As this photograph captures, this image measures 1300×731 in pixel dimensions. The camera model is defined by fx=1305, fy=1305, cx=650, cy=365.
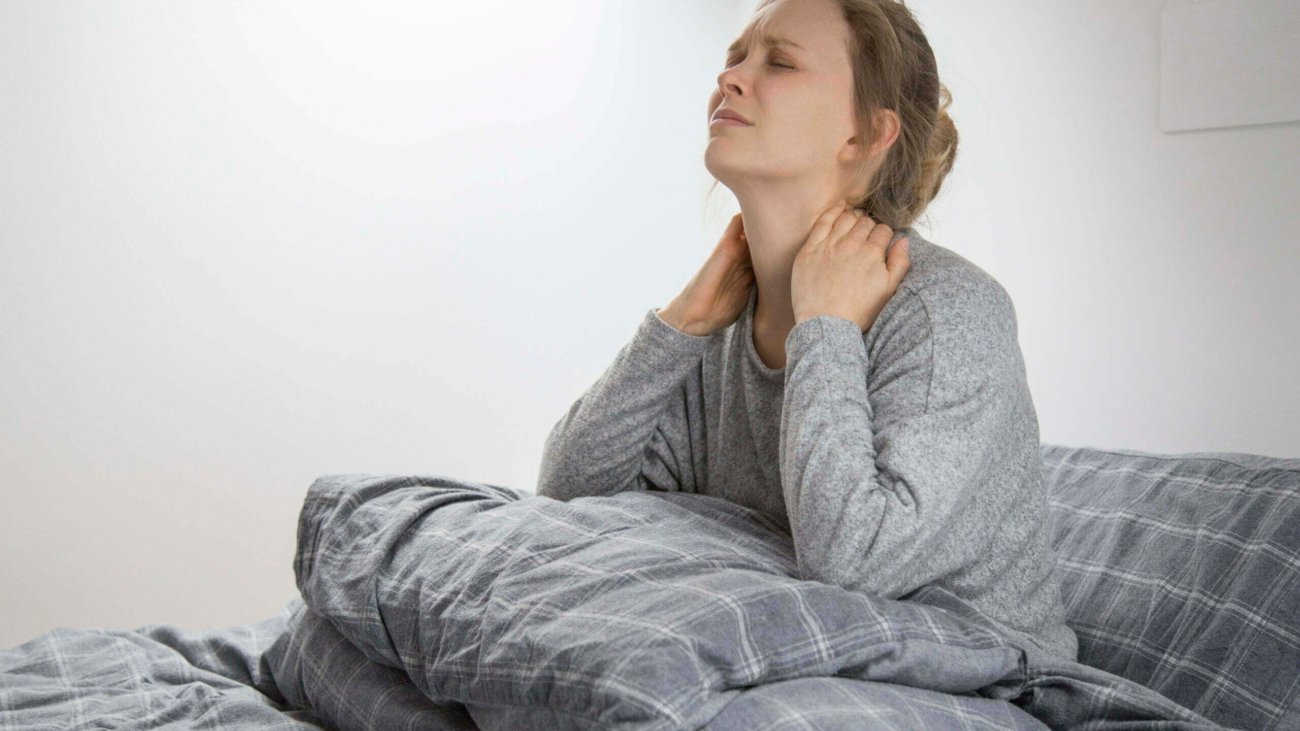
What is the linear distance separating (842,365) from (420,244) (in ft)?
7.28

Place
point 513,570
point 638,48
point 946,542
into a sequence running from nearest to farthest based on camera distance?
point 513,570 < point 946,542 < point 638,48

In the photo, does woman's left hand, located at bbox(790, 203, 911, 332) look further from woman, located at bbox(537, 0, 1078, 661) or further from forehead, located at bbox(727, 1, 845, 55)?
forehead, located at bbox(727, 1, 845, 55)

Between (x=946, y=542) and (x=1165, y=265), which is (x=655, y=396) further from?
(x=1165, y=265)

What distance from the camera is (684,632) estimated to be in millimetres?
1032

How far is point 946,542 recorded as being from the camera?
4.49 feet

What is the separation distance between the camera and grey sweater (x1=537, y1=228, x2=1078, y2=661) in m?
1.27

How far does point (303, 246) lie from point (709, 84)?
51.0 inches

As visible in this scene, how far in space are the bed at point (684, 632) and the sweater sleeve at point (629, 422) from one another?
0.12 meters

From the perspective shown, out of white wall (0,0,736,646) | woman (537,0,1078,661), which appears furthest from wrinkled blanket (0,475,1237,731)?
white wall (0,0,736,646)

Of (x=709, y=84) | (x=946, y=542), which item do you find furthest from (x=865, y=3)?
(x=709, y=84)

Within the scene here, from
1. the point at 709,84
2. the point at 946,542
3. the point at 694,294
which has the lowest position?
the point at 946,542

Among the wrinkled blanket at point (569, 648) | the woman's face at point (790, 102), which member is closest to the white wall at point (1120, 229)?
the woman's face at point (790, 102)

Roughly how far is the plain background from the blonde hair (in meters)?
0.85

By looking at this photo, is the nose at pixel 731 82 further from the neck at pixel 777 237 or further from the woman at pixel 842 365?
the neck at pixel 777 237
